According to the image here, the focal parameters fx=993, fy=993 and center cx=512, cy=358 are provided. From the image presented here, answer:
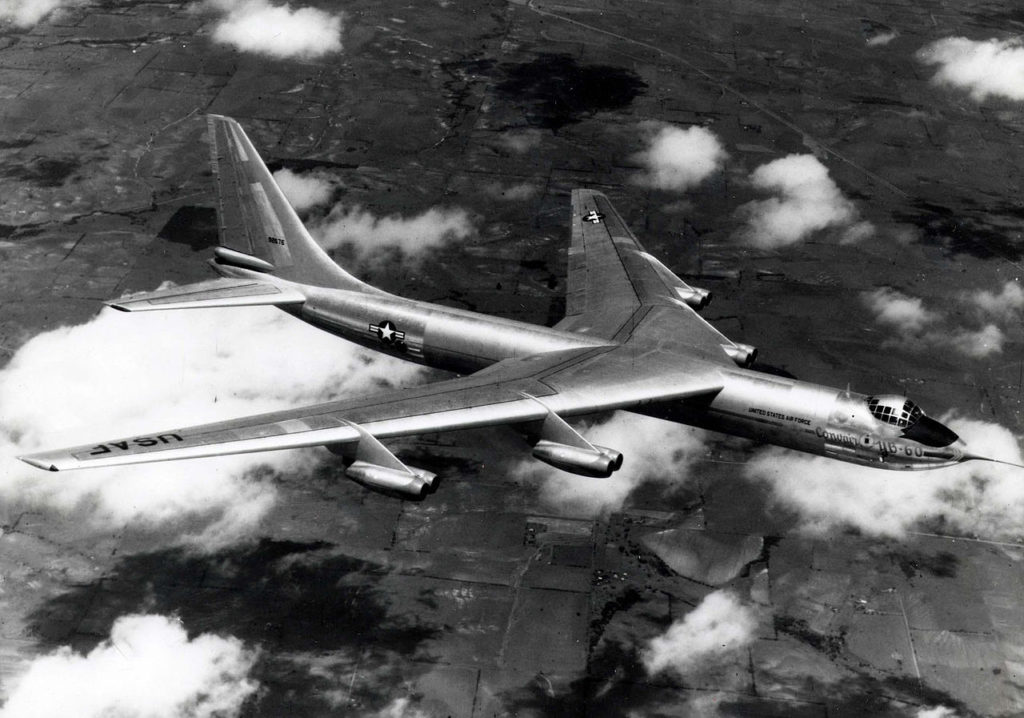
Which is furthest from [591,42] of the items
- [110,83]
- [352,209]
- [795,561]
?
[795,561]

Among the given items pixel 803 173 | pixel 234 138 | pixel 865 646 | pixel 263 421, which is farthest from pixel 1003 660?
pixel 234 138

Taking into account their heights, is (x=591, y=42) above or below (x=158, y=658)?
above

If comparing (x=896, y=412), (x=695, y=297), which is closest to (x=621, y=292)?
(x=695, y=297)

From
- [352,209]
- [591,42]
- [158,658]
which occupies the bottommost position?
[158,658]

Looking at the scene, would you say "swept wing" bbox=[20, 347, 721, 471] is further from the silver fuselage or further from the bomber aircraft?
the silver fuselage

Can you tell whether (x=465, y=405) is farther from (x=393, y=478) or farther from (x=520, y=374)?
(x=393, y=478)

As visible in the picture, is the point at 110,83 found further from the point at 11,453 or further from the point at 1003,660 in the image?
the point at 1003,660

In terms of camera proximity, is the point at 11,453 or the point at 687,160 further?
the point at 687,160

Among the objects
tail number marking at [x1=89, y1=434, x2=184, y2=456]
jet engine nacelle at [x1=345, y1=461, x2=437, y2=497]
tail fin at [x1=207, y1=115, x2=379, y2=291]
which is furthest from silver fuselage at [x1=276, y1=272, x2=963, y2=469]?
tail number marking at [x1=89, y1=434, x2=184, y2=456]

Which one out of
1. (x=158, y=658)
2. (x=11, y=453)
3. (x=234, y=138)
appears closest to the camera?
(x=158, y=658)

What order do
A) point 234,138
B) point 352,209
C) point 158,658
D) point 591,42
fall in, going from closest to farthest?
point 158,658 → point 234,138 → point 352,209 → point 591,42
